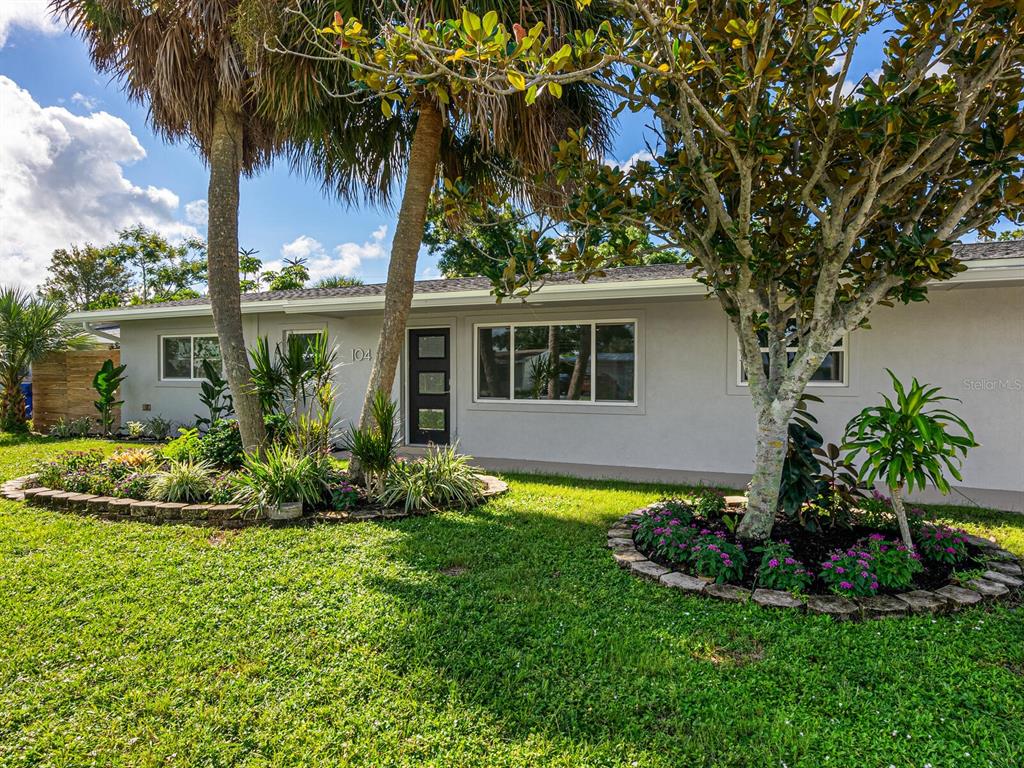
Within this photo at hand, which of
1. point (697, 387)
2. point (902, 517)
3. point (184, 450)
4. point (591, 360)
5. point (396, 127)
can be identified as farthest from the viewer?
point (591, 360)

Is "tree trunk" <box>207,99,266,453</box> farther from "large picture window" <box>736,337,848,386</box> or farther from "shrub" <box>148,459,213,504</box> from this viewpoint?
"large picture window" <box>736,337,848,386</box>

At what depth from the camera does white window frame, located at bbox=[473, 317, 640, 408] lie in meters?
8.55

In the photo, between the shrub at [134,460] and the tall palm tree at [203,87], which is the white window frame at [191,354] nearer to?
the shrub at [134,460]

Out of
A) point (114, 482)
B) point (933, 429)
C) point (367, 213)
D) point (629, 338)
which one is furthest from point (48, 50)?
point (933, 429)

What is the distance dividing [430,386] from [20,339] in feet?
29.9

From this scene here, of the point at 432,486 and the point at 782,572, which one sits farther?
the point at 432,486

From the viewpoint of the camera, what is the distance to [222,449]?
7262mm

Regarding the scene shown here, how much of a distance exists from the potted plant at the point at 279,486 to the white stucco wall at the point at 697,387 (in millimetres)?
3755

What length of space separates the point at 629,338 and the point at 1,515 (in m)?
7.89

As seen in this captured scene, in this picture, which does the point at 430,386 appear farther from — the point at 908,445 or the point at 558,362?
the point at 908,445

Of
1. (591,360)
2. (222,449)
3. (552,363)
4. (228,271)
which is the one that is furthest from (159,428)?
(591,360)

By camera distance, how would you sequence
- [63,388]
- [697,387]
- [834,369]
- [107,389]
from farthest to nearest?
[63,388]
[107,389]
[697,387]
[834,369]

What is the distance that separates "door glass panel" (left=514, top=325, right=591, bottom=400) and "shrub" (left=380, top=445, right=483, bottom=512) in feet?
9.84

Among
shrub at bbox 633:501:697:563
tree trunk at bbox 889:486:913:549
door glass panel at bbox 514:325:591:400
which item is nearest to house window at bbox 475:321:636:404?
door glass panel at bbox 514:325:591:400
